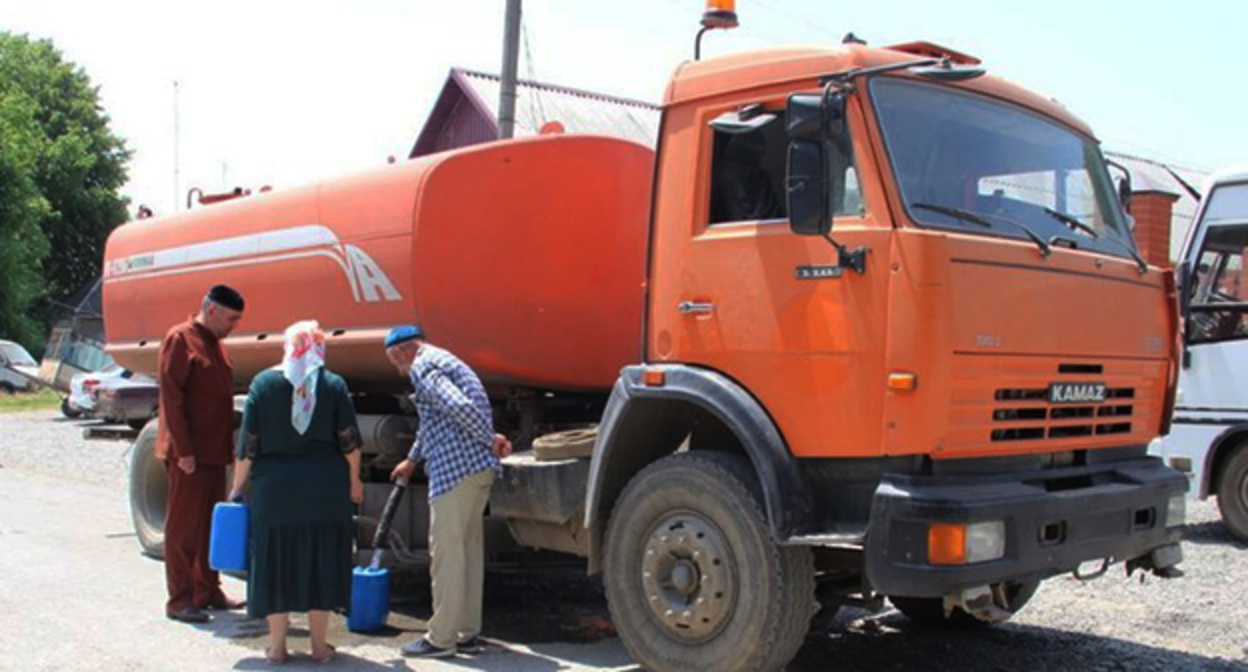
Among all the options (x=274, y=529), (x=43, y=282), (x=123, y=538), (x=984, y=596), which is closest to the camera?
(x=984, y=596)

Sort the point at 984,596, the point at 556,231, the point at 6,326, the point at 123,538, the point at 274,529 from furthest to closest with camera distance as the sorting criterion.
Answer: the point at 6,326 < the point at 123,538 < the point at 556,231 < the point at 274,529 < the point at 984,596

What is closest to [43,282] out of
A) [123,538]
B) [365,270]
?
[123,538]

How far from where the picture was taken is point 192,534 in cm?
718

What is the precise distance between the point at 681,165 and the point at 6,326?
35407 millimetres

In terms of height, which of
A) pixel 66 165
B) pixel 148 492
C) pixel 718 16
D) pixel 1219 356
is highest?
pixel 66 165

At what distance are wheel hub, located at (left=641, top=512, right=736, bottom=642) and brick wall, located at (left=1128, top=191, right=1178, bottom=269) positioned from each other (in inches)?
207

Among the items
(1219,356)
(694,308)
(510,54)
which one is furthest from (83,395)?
(694,308)

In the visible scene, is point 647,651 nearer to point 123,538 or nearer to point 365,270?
point 365,270

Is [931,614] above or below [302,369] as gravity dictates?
below

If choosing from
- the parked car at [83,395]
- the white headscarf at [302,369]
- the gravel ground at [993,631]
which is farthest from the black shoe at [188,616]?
the parked car at [83,395]

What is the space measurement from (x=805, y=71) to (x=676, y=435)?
1.81m

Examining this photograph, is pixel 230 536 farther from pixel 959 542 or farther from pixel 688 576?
pixel 959 542

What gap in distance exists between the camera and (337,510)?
6.03 metres

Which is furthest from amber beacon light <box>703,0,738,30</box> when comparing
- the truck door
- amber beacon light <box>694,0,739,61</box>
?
the truck door
